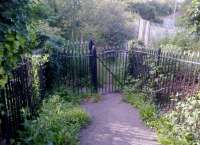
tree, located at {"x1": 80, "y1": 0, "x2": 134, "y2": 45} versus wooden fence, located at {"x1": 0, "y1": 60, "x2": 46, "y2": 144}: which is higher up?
tree, located at {"x1": 80, "y1": 0, "x2": 134, "y2": 45}

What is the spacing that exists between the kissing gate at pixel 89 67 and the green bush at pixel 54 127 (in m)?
2.17

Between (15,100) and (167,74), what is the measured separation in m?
4.14

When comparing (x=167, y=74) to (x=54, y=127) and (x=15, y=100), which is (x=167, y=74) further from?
(x=15, y=100)

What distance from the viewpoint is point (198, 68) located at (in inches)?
267

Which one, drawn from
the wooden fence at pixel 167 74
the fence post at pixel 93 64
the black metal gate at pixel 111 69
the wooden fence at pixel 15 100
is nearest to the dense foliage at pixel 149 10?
the black metal gate at pixel 111 69

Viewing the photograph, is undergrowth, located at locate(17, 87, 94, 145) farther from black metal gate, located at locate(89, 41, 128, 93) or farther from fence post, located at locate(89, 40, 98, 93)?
black metal gate, located at locate(89, 41, 128, 93)

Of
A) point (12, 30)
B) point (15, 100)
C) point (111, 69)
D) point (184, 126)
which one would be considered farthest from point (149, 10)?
point (12, 30)

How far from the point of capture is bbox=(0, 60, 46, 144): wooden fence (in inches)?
184

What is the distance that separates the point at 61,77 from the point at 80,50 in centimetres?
102

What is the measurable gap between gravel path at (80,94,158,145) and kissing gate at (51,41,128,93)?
1152mm

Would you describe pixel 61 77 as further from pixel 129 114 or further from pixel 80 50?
pixel 129 114

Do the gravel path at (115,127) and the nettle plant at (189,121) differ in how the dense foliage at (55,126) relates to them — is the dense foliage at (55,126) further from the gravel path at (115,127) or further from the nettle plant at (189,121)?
the nettle plant at (189,121)

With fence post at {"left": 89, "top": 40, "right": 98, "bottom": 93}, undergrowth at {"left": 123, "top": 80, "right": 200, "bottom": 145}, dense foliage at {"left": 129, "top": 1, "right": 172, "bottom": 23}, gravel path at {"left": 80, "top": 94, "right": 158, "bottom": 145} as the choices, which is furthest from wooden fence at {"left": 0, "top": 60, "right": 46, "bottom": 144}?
dense foliage at {"left": 129, "top": 1, "right": 172, "bottom": 23}

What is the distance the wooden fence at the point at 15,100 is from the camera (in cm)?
468
